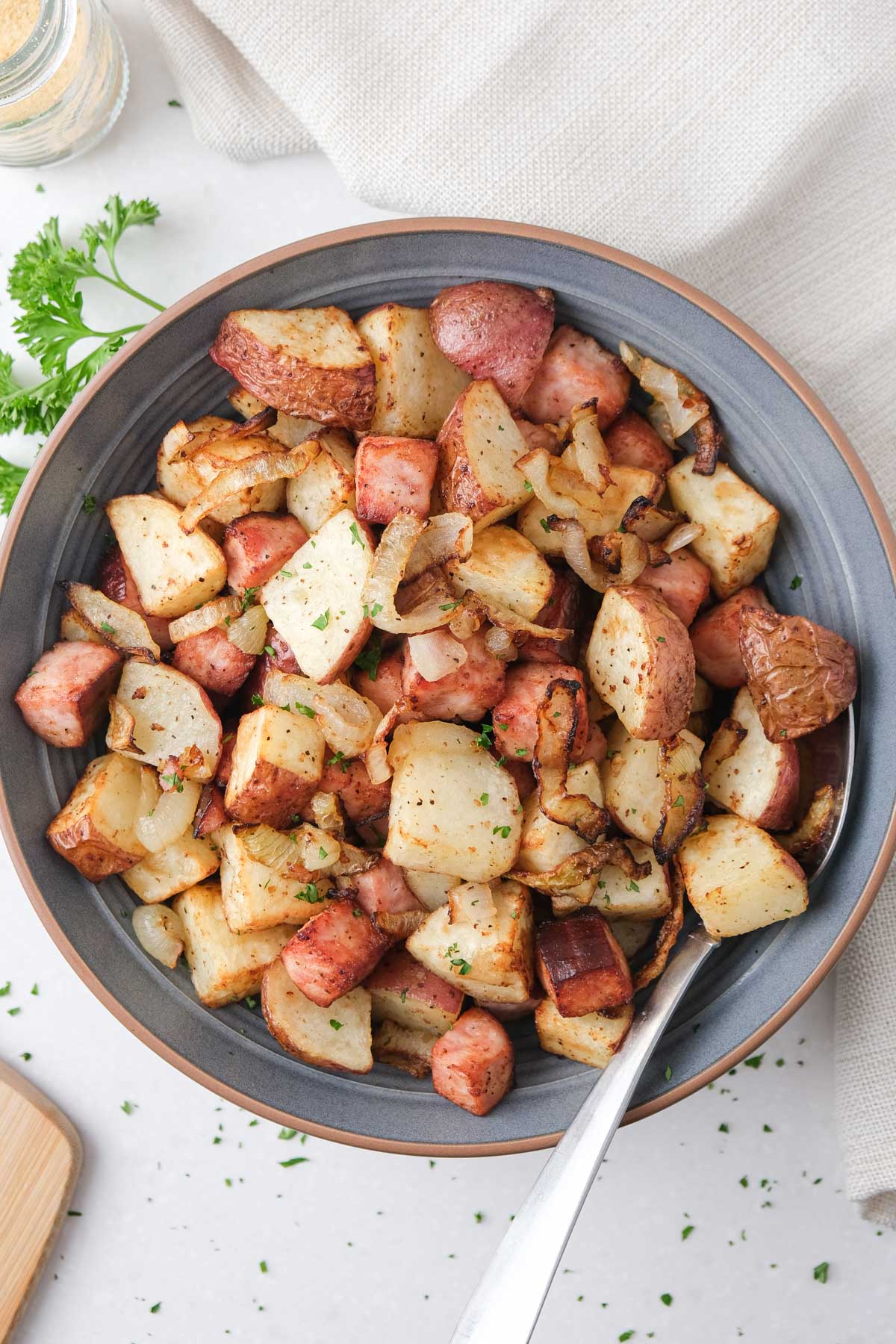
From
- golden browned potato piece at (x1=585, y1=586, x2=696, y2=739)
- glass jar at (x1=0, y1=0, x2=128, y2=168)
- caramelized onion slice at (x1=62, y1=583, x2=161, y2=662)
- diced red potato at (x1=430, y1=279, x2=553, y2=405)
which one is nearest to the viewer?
golden browned potato piece at (x1=585, y1=586, x2=696, y2=739)

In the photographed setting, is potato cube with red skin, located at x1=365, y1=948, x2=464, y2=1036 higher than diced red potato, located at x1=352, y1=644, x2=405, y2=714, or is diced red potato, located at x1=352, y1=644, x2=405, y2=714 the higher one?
diced red potato, located at x1=352, y1=644, x2=405, y2=714

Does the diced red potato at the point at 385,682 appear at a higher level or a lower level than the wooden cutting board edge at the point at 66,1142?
higher

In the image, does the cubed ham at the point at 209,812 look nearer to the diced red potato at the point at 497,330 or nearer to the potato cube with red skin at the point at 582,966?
the potato cube with red skin at the point at 582,966

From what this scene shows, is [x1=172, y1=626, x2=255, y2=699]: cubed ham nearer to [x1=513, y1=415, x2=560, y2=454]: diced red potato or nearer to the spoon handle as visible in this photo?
[x1=513, y1=415, x2=560, y2=454]: diced red potato

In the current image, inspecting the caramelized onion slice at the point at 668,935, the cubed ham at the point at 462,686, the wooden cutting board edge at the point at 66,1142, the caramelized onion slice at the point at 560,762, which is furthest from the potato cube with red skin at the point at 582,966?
the wooden cutting board edge at the point at 66,1142

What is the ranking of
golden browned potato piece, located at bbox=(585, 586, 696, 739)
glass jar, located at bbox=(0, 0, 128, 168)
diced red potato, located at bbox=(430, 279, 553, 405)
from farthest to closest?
glass jar, located at bbox=(0, 0, 128, 168) < diced red potato, located at bbox=(430, 279, 553, 405) < golden browned potato piece, located at bbox=(585, 586, 696, 739)

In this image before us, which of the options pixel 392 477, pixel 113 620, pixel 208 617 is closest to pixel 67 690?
pixel 113 620

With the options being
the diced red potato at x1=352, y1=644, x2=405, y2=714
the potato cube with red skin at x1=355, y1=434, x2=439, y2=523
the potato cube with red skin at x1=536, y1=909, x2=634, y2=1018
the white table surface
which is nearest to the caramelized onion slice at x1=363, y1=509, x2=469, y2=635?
the potato cube with red skin at x1=355, y1=434, x2=439, y2=523
